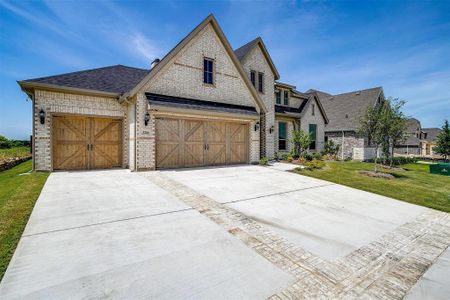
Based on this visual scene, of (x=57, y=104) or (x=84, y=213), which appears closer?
(x=84, y=213)

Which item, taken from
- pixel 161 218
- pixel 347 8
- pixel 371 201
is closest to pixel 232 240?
pixel 161 218

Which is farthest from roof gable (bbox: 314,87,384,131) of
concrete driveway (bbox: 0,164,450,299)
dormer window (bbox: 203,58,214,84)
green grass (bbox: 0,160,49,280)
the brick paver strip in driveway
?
green grass (bbox: 0,160,49,280)

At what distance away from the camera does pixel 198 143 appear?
11.6m

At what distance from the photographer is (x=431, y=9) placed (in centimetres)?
915

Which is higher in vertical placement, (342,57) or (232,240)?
(342,57)

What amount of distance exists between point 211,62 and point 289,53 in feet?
18.0

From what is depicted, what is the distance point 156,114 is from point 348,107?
77.5ft

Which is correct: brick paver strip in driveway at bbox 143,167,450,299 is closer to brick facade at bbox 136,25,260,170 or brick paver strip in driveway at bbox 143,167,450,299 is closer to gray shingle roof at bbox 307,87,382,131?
brick facade at bbox 136,25,260,170

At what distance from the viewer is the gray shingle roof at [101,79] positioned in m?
9.96

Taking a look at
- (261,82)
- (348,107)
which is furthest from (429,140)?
(261,82)

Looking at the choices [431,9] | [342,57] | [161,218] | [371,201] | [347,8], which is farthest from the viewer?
[342,57]

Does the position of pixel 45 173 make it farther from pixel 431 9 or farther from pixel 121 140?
pixel 431 9

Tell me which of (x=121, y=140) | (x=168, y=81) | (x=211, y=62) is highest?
(x=211, y=62)

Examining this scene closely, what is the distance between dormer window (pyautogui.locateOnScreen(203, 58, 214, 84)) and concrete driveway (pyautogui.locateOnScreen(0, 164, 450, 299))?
7.99 meters
